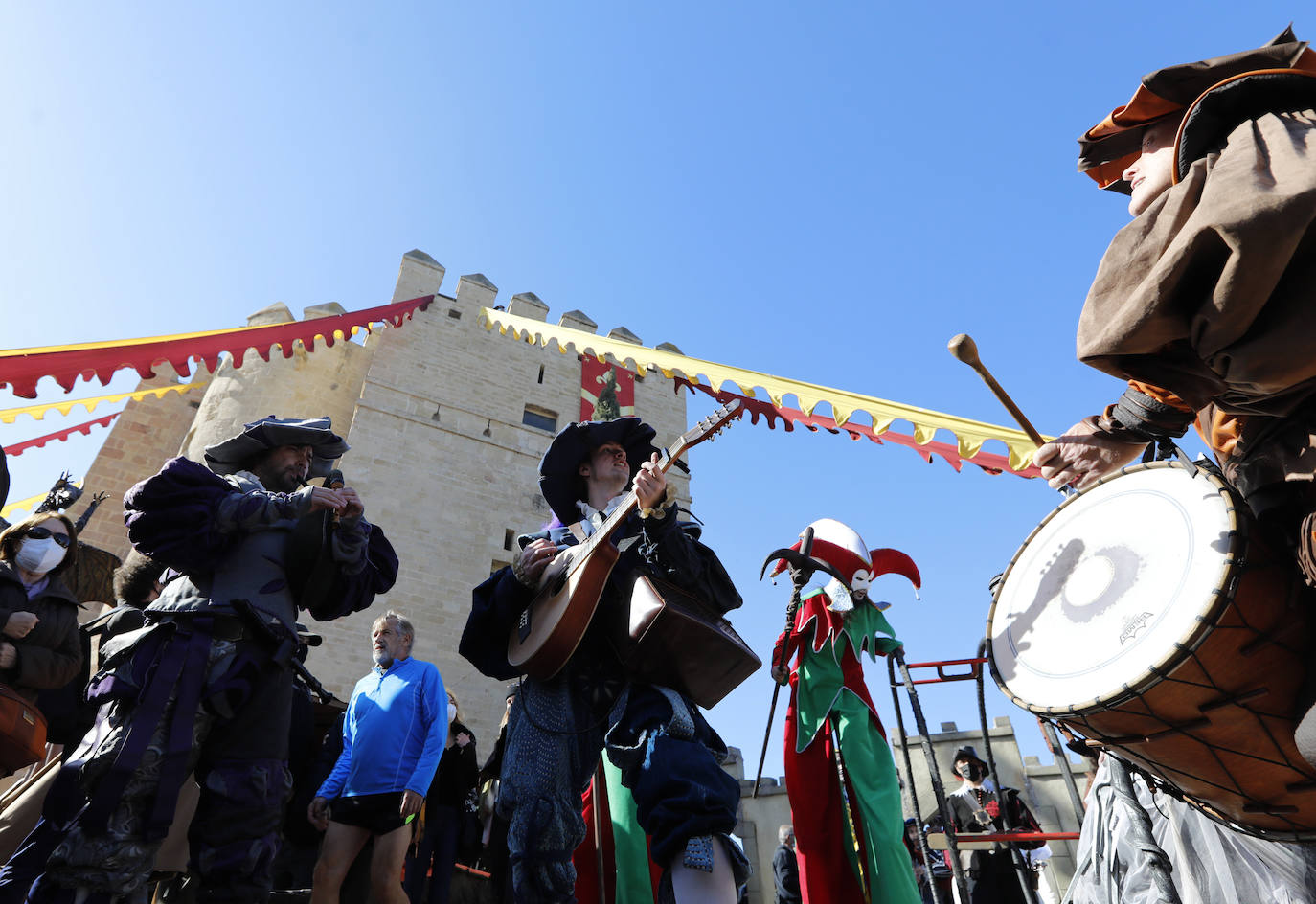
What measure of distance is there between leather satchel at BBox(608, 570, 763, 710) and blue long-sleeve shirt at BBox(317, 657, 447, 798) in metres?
1.69

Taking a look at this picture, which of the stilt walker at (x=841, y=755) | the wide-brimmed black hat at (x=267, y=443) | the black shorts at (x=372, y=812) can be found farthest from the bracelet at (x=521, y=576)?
the stilt walker at (x=841, y=755)

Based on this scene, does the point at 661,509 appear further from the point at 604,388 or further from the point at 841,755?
the point at 604,388

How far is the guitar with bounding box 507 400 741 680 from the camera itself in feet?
7.71

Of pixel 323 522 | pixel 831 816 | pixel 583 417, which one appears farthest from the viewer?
pixel 583 417

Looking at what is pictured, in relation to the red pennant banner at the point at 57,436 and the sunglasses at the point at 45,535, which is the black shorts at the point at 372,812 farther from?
the red pennant banner at the point at 57,436

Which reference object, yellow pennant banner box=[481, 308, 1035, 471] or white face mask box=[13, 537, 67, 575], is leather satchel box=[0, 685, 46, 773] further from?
yellow pennant banner box=[481, 308, 1035, 471]

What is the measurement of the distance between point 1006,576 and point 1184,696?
1.66ft

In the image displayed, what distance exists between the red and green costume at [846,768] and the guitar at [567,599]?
1.74 m

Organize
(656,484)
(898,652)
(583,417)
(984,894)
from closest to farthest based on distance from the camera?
1. (656,484)
2. (898,652)
3. (984,894)
4. (583,417)

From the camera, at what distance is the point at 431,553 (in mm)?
12281

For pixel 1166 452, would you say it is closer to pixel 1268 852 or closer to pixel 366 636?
pixel 1268 852

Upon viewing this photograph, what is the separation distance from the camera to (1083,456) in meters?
1.94

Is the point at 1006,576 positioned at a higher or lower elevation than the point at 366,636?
lower

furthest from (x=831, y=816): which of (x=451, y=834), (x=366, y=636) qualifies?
(x=366, y=636)
